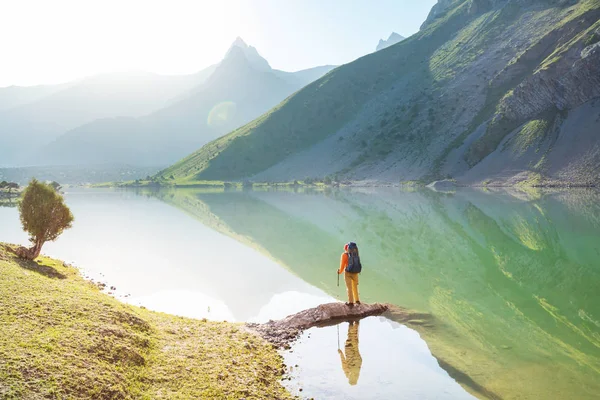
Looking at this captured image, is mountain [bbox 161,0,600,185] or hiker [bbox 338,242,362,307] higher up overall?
mountain [bbox 161,0,600,185]

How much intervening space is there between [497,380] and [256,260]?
78.8ft

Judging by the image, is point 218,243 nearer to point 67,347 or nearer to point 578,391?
point 67,347

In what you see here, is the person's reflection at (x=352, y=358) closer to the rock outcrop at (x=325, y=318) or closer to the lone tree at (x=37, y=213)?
the rock outcrop at (x=325, y=318)

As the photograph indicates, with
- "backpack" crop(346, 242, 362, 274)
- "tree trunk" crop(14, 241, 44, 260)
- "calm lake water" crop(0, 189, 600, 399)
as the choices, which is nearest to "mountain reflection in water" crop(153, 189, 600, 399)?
"calm lake water" crop(0, 189, 600, 399)

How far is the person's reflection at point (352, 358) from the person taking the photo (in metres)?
13.4

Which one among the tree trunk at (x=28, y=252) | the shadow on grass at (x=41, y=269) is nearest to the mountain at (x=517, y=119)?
the shadow on grass at (x=41, y=269)

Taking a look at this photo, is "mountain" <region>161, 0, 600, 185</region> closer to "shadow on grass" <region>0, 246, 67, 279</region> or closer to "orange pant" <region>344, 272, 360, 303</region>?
"orange pant" <region>344, 272, 360, 303</region>

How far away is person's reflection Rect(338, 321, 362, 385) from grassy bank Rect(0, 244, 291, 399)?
2.23m

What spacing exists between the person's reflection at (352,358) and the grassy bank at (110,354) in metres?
2.23

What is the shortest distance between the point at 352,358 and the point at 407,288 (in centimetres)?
1226

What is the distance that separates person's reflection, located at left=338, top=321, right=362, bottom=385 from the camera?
43.9ft

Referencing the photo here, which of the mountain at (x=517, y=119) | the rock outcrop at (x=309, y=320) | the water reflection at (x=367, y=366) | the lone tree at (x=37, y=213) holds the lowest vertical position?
the water reflection at (x=367, y=366)

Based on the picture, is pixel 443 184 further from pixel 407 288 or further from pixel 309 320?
pixel 309 320

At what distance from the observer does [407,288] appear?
85.2ft
